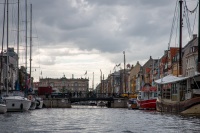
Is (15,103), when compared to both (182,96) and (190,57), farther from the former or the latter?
(190,57)

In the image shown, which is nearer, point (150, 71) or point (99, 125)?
point (99, 125)

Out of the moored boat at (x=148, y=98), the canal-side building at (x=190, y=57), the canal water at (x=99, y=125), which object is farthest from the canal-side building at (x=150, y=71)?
the canal water at (x=99, y=125)

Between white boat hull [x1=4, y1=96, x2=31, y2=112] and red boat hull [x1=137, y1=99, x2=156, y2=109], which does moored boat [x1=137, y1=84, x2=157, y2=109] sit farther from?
white boat hull [x1=4, y1=96, x2=31, y2=112]

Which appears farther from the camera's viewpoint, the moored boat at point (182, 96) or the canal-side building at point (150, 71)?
the canal-side building at point (150, 71)

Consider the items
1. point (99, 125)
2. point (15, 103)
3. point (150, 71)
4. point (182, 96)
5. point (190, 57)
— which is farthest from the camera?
point (150, 71)

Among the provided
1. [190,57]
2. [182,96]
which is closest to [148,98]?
[190,57]

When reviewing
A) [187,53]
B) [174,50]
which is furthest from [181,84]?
[174,50]

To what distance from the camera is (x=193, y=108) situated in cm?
5559

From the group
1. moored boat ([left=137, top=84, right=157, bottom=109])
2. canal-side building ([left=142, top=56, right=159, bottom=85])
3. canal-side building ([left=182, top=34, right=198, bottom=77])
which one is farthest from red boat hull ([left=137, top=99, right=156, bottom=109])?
canal-side building ([left=142, top=56, right=159, bottom=85])

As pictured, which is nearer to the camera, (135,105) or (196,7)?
(196,7)

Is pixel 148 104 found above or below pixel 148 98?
below

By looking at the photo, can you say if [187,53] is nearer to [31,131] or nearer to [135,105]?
[135,105]

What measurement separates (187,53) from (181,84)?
5643 centimetres

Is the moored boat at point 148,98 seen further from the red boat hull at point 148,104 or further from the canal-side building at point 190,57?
the canal-side building at point 190,57
